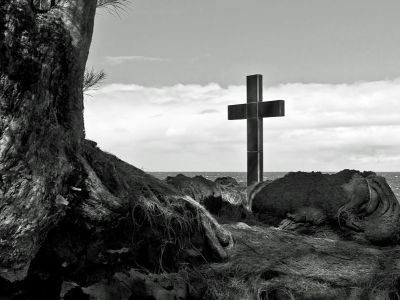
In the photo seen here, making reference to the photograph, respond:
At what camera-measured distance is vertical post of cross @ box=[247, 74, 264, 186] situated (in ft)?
41.3

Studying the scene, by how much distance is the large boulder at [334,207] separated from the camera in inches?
345

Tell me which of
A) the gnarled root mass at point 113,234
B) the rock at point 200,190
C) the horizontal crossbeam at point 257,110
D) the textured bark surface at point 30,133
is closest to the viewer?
the textured bark surface at point 30,133

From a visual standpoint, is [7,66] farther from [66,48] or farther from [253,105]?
[253,105]

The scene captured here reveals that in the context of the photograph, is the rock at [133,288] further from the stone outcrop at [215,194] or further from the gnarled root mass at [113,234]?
the stone outcrop at [215,194]

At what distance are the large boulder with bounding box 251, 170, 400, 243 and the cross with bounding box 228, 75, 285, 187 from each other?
3122mm

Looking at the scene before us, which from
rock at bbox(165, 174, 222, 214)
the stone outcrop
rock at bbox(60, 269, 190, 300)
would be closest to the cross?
the stone outcrop

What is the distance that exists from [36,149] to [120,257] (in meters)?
1.47

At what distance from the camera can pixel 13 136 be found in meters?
4.57

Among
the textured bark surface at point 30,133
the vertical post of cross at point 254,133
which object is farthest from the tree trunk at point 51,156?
the vertical post of cross at point 254,133

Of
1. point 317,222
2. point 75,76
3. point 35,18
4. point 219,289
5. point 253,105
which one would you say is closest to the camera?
point 35,18

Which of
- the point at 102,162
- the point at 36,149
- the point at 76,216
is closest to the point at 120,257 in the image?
the point at 76,216

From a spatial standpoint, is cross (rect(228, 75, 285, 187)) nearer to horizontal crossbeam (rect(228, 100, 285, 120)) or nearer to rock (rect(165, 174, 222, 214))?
horizontal crossbeam (rect(228, 100, 285, 120))

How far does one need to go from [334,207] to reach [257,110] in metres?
4.20

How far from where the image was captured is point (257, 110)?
12602 mm
